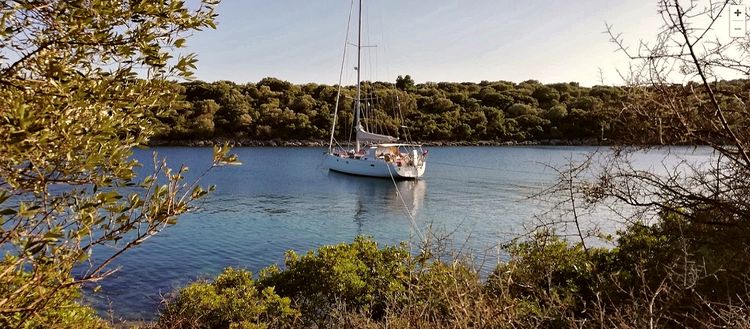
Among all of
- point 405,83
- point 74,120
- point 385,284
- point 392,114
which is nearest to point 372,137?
point 385,284

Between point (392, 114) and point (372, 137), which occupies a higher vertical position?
point (392, 114)

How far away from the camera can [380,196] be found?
1179 inches

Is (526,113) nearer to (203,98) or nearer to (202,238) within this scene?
(203,98)

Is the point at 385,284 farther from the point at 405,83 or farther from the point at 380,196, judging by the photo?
the point at 405,83

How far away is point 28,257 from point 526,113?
8303 cm

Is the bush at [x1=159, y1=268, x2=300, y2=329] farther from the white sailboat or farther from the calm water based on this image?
the white sailboat

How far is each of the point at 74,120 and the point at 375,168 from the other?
36417mm

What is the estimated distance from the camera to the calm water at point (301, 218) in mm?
14078

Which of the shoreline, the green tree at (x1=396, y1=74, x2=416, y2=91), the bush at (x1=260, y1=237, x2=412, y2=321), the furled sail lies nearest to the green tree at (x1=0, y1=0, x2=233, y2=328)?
the bush at (x1=260, y1=237, x2=412, y2=321)

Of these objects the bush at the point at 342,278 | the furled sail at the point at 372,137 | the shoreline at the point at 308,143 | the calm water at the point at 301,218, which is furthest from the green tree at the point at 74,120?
the shoreline at the point at 308,143

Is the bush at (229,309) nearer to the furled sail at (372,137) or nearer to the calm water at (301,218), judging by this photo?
the calm water at (301,218)

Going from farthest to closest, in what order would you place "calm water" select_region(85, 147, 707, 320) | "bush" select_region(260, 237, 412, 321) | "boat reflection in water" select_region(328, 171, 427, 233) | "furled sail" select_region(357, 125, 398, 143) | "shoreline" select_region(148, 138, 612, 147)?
"shoreline" select_region(148, 138, 612, 147)
"furled sail" select_region(357, 125, 398, 143)
"boat reflection in water" select_region(328, 171, 427, 233)
"calm water" select_region(85, 147, 707, 320)
"bush" select_region(260, 237, 412, 321)

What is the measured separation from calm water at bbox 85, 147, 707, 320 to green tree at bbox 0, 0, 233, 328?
9.45ft

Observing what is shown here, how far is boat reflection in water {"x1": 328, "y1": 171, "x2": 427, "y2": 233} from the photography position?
23984 mm
